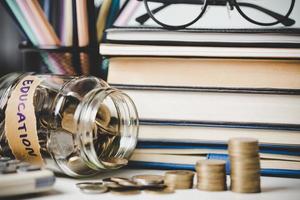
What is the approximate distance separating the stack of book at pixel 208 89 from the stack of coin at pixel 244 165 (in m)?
0.12

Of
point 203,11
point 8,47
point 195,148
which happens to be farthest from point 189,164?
point 8,47

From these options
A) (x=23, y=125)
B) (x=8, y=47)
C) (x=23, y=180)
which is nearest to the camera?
(x=23, y=180)

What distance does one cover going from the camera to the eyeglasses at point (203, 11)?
768 millimetres

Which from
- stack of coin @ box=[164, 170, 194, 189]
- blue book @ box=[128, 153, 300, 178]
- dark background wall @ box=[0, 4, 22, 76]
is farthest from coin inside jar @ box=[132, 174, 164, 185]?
dark background wall @ box=[0, 4, 22, 76]

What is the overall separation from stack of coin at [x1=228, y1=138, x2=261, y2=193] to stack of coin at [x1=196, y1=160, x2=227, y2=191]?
1cm

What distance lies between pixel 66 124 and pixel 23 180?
141mm

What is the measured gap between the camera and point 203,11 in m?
0.79

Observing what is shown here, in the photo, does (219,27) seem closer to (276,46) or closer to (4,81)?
(276,46)

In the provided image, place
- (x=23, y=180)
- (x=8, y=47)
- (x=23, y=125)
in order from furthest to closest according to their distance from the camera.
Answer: (x=8, y=47) → (x=23, y=125) → (x=23, y=180)

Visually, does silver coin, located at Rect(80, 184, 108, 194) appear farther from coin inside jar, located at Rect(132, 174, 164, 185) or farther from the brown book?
the brown book

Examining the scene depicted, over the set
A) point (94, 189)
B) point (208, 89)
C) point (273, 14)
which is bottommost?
point (94, 189)

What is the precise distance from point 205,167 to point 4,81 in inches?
13.8

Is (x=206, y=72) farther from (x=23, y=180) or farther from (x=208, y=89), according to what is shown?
(x=23, y=180)

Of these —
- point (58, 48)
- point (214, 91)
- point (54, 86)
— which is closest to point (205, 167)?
point (214, 91)
